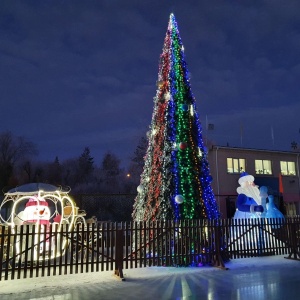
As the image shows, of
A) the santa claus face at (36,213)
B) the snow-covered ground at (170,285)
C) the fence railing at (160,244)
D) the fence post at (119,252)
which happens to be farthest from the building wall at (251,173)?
the fence post at (119,252)

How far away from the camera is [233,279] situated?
8.86 metres

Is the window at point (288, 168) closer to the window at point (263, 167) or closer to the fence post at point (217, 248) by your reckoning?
the window at point (263, 167)

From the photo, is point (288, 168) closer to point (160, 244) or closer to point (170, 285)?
point (160, 244)

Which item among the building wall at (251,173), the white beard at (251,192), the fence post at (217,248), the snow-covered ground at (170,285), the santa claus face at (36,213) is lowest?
the snow-covered ground at (170,285)

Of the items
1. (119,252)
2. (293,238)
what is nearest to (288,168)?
(293,238)

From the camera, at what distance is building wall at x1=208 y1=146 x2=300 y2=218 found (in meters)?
26.0

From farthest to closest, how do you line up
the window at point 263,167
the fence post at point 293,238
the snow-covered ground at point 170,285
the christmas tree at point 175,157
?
the window at point 263,167 → the fence post at point 293,238 → the christmas tree at point 175,157 → the snow-covered ground at point 170,285

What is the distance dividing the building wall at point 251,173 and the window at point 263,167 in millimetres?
258

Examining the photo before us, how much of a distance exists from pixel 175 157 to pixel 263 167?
731 inches

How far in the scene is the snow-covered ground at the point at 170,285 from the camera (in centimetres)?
726

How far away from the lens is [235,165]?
1059 inches

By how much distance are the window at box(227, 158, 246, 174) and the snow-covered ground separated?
16.2m

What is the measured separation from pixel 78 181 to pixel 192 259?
2011 inches

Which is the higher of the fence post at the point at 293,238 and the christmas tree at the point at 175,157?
the christmas tree at the point at 175,157
